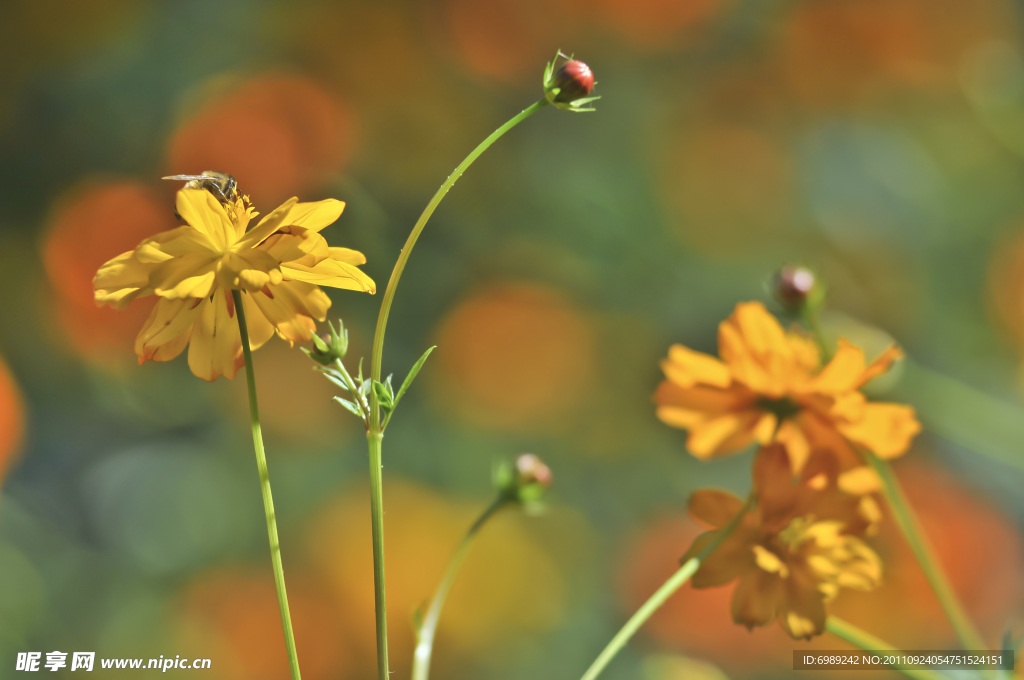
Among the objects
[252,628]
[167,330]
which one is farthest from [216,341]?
[252,628]

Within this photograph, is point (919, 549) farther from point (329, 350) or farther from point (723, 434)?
point (329, 350)

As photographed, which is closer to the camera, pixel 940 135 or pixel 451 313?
pixel 451 313

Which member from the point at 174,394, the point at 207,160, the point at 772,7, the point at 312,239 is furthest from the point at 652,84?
the point at 312,239

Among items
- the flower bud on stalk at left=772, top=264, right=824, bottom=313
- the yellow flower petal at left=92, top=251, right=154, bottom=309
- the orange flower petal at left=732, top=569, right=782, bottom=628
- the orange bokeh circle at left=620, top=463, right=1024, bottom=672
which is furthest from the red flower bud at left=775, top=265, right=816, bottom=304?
the orange bokeh circle at left=620, top=463, right=1024, bottom=672

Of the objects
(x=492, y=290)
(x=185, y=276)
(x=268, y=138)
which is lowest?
(x=492, y=290)

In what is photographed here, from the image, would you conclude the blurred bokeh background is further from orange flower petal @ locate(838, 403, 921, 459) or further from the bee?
the bee

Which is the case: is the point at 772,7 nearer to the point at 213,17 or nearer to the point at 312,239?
the point at 213,17

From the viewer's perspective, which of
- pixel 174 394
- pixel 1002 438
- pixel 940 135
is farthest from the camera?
pixel 940 135

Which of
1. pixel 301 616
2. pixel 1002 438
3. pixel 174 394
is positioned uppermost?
pixel 1002 438
